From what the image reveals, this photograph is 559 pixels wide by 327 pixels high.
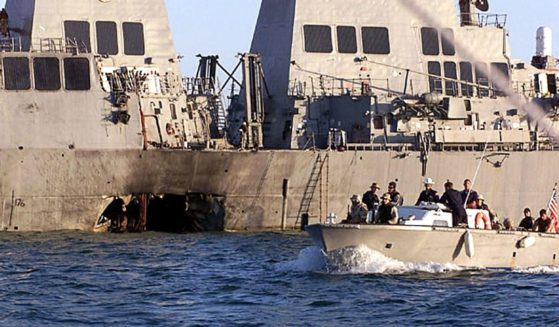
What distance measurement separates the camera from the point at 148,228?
4472cm

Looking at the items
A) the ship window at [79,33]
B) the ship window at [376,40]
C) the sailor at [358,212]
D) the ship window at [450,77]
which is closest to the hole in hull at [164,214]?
the ship window at [79,33]

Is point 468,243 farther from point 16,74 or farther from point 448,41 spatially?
→ point 448,41

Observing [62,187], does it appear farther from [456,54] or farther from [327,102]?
[456,54]

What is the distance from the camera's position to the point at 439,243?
103 ft

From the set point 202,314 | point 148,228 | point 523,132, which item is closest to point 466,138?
point 523,132

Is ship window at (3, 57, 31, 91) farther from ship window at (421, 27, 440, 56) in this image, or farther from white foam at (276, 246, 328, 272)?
ship window at (421, 27, 440, 56)

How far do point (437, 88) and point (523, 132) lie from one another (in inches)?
146

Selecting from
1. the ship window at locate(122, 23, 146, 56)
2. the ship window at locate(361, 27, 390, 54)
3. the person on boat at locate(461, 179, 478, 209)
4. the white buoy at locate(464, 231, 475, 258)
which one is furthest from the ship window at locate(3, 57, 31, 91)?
the white buoy at locate(464, 231, 475, 258)

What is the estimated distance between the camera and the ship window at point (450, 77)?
169 ft

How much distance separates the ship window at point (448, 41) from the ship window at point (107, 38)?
42.2ft

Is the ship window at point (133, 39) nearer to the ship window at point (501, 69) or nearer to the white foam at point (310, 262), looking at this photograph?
the ship window at point (501, 69)

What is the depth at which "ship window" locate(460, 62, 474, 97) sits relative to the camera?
171 feet

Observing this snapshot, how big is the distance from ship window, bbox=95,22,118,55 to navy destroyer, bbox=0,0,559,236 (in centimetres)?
5

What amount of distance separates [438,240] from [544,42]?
28.6 metres
